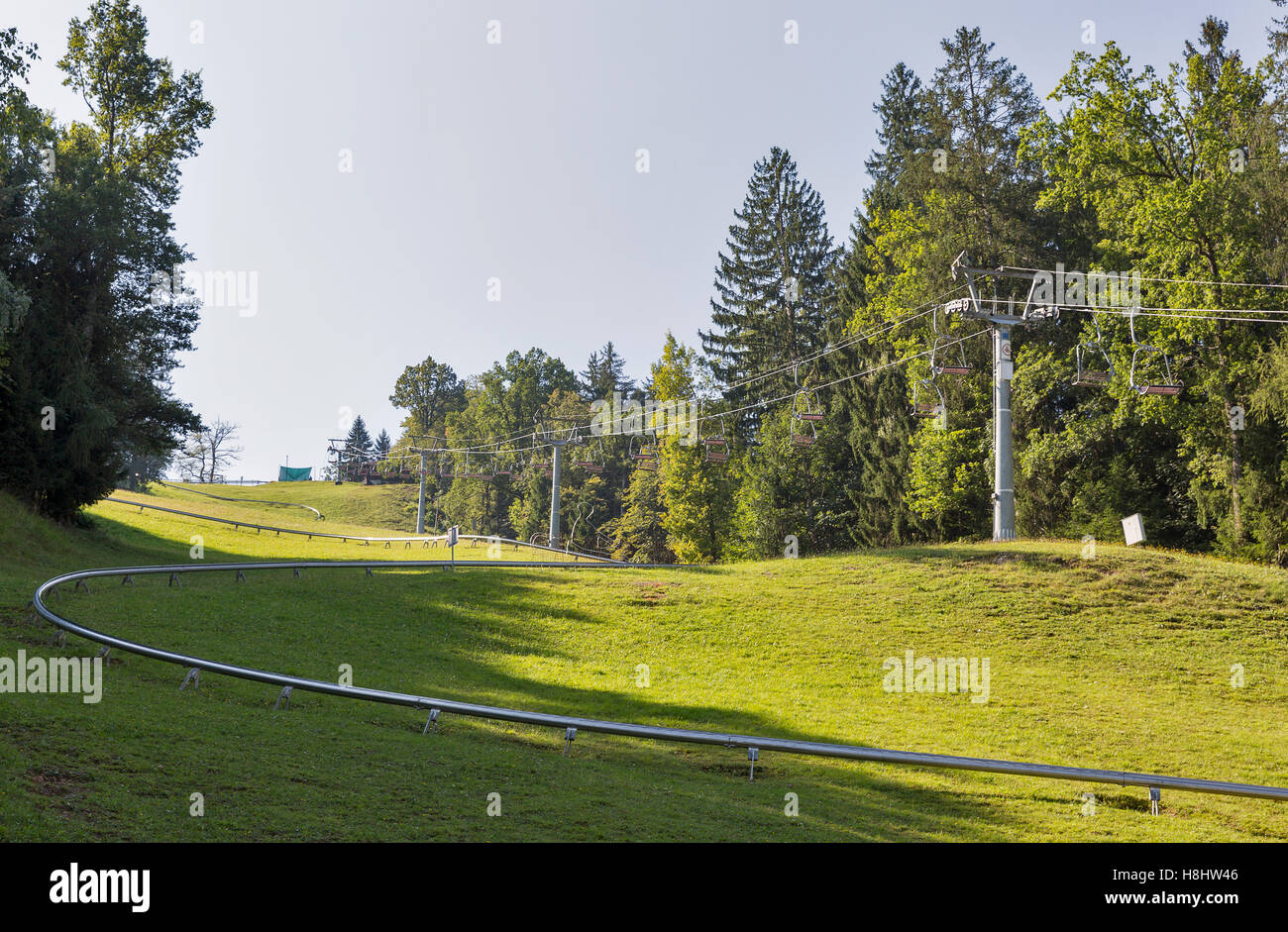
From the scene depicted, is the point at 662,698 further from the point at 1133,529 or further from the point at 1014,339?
the point at 1014,339

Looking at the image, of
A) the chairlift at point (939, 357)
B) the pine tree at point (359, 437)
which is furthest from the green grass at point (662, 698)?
the pine tree at point (359, 437)

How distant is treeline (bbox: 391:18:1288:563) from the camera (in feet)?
115

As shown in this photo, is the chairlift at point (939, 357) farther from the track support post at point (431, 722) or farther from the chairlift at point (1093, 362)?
the track support post at point (431, 722)

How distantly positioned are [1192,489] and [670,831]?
35.1 meters


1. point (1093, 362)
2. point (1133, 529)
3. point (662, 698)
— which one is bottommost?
point (662, 698)

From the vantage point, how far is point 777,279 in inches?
2859

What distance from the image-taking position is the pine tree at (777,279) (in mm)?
71188

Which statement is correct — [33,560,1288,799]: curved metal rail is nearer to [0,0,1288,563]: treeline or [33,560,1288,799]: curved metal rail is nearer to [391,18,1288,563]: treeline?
[0,0,1288,563]: treeline

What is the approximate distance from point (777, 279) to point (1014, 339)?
1093 inches

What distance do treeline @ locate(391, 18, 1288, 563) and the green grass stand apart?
29.4ft

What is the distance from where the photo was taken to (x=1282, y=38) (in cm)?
3728

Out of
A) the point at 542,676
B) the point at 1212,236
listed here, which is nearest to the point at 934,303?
the point at 1212,236

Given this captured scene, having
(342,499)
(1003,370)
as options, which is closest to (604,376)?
(342,499)
